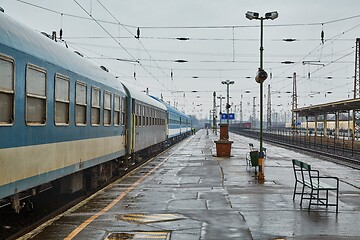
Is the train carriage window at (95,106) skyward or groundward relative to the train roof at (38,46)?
groundward

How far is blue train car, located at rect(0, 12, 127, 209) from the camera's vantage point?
7.38 meters

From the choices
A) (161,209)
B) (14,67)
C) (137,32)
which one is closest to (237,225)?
(161,209)

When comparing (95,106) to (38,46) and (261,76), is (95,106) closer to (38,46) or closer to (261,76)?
(38,46)

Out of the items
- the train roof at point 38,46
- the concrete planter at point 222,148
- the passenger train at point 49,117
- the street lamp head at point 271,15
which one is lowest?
the concrete planter at point 222,148

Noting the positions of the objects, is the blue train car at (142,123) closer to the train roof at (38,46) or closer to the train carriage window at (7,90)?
the train roof at (38,46)

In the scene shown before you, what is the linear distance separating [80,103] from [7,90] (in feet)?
14.2

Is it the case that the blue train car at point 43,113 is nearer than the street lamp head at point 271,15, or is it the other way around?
the blue train car at point 43,113

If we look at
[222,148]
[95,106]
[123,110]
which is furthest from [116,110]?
[222,148]

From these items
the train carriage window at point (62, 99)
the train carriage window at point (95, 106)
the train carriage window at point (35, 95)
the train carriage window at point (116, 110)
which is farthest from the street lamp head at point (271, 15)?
the train carriage window at point (35, 95)

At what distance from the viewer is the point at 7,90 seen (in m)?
7.23

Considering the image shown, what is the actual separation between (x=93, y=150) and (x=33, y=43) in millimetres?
4848

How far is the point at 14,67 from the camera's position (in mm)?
7488

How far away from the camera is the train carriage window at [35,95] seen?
8.16 m

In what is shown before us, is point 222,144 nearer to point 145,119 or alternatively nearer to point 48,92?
point 145,119
